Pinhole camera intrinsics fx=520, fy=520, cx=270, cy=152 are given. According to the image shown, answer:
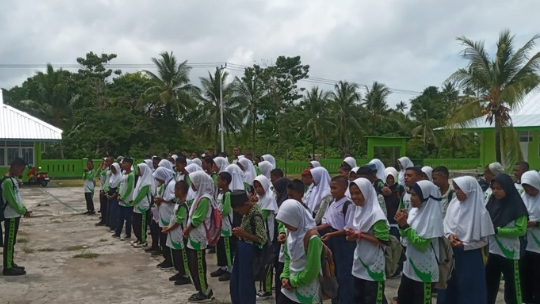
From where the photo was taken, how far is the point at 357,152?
130 feet

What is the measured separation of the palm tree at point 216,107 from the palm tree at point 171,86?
85cm

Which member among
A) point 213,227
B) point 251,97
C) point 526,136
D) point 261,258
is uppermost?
point 251,97

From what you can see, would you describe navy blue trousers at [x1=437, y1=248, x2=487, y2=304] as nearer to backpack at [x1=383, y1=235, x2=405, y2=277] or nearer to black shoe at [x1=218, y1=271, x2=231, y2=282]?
backpack at [x1=383, y1=235, x2=405, y2=277]

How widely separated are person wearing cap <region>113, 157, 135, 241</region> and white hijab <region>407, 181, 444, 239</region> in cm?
624

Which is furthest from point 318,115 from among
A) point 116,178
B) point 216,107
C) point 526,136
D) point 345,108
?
point 116,178

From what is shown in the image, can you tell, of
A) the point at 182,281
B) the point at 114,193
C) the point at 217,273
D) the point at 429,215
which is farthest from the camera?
the point at 114,193

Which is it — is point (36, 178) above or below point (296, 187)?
below

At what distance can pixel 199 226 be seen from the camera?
5629 mm

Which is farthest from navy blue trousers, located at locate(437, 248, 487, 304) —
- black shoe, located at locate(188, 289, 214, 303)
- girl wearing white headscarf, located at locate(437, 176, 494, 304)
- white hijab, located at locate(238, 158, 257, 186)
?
white hijab, located at locate(238, 158, 257, 186)

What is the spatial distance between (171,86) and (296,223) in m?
30.3

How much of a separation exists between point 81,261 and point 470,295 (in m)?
5.94

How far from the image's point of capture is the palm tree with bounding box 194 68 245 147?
3309 centimetres

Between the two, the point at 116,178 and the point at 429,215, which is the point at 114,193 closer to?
the point at 116,178

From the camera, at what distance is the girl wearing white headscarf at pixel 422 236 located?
412cm
